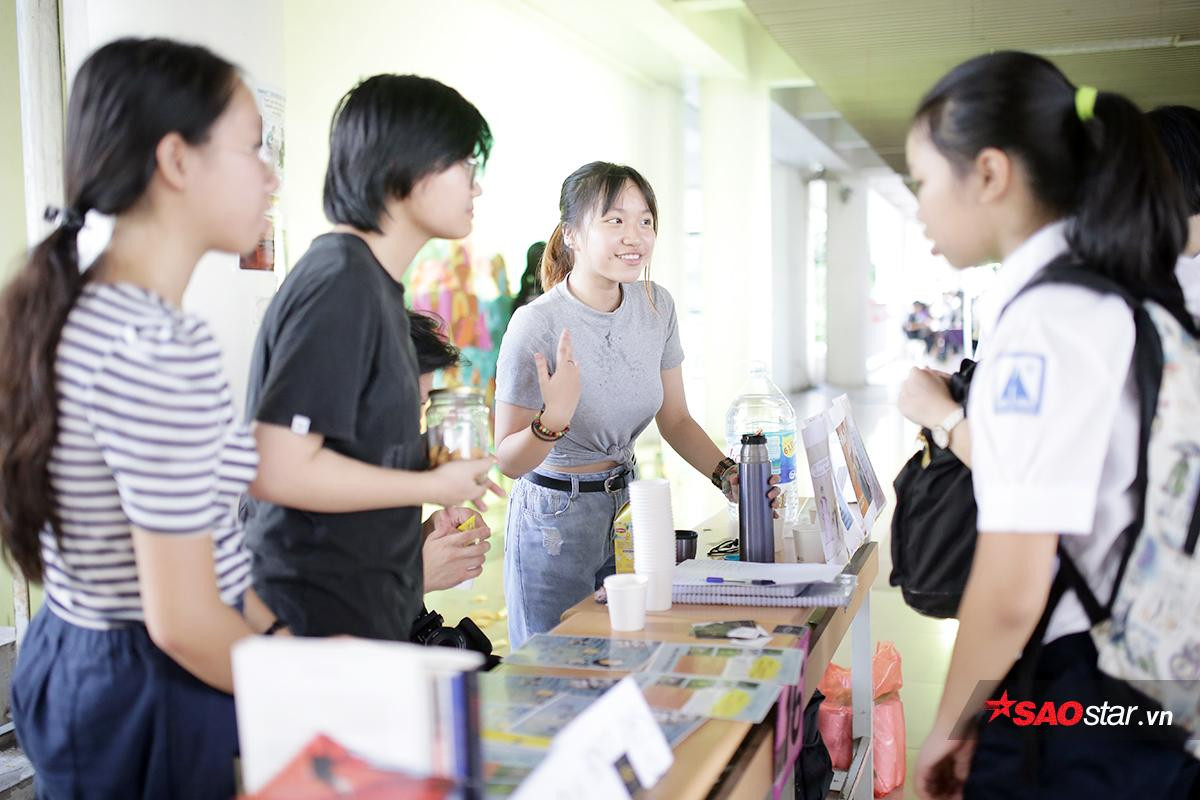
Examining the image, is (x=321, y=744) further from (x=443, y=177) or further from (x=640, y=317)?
(x=640, y=317)

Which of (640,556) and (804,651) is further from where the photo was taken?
(640,556)

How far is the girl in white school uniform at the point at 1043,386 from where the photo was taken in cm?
116

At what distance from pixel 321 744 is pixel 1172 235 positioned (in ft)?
3.45

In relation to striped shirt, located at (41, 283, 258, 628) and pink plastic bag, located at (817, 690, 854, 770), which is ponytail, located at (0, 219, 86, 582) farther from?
pink plastic bag, located at (817, 690, 854, 770)

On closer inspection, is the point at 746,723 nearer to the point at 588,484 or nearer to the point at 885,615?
the point at 588,484

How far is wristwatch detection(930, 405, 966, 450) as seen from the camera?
4.71 ft

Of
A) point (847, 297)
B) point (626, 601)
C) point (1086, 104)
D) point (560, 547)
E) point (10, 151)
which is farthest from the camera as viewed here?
point (847, 297)

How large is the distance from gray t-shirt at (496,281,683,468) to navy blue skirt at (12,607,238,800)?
1330 millimetres

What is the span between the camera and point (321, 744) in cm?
83

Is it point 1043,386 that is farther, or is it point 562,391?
point 562,391

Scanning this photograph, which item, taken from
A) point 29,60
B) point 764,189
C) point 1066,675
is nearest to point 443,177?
point 1066,675

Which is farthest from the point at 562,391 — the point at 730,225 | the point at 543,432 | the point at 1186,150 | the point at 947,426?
the point at 730,225

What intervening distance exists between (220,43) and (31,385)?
8.04ft

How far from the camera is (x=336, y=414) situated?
1.38 m
